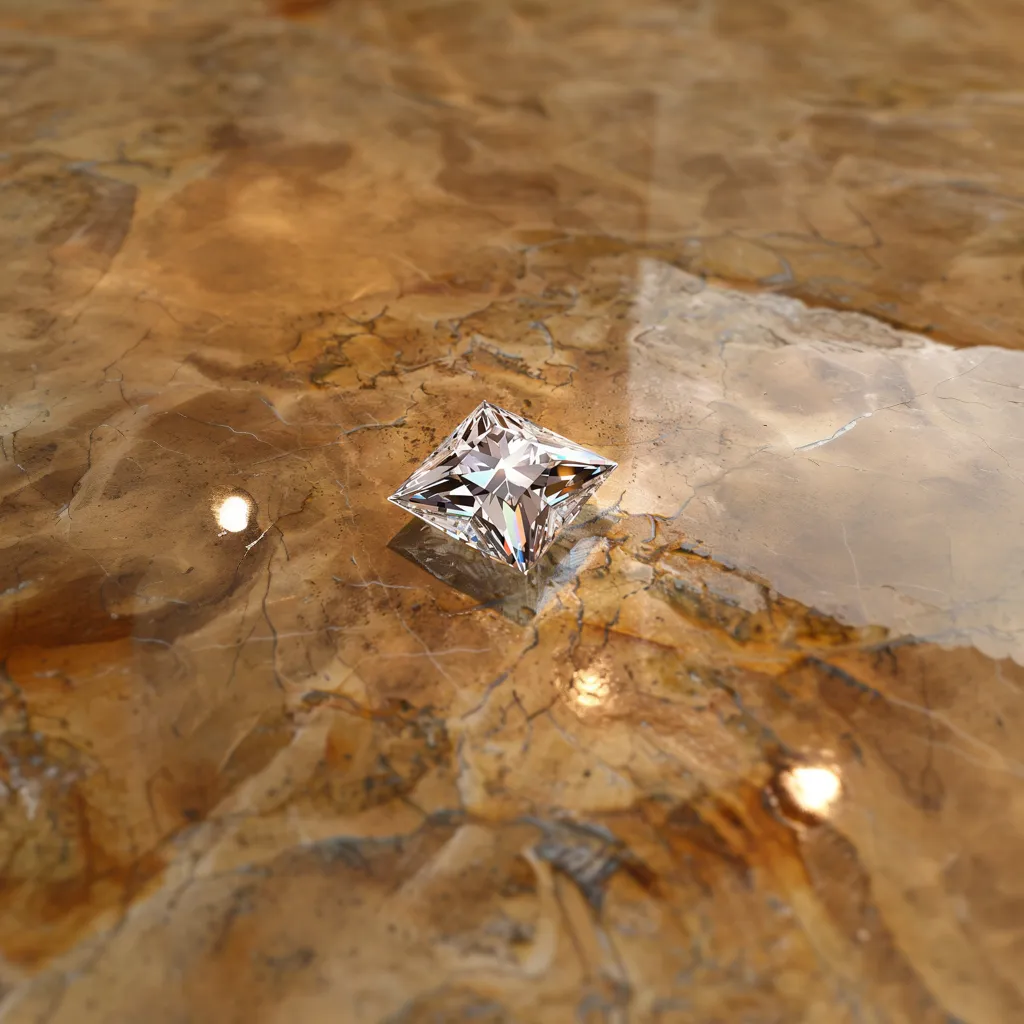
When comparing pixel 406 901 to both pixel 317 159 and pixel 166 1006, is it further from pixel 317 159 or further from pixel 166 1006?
pixel 317 159

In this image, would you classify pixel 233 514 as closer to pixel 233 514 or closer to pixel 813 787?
pixel 233 514

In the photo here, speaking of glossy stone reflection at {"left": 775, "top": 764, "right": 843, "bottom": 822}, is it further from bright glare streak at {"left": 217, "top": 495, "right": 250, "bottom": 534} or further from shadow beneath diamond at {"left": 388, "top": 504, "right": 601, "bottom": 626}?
bright glare streak at {"left": 217, "top": 495, "right": 250, "bottom": 534}

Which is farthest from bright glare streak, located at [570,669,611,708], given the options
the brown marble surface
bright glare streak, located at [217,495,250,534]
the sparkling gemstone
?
bright glare streak, located at [217,495,250,534]

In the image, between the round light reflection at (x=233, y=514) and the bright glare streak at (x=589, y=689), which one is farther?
the round light reflection at (x=233, y=514)

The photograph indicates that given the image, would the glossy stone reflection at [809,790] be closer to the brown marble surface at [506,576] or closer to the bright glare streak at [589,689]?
the brown marble surface at [506,576]

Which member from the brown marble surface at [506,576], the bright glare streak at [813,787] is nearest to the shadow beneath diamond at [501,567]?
the brown marble surface at [506,576]

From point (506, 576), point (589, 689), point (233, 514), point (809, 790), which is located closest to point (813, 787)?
point (809, 790)
